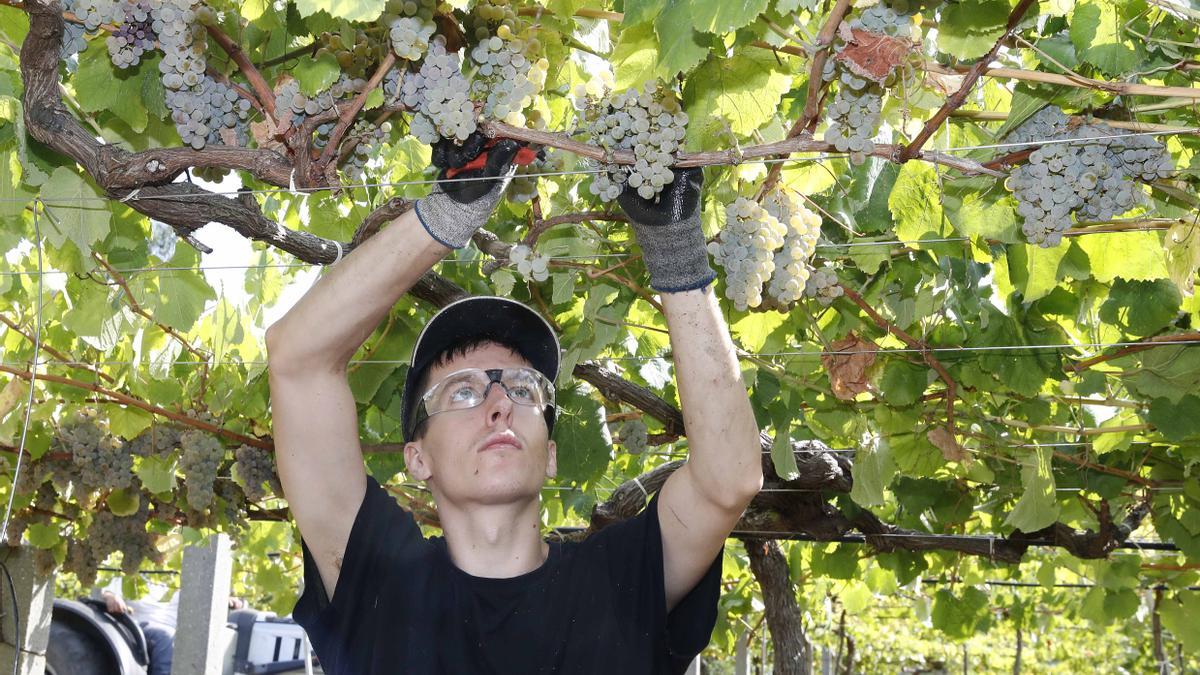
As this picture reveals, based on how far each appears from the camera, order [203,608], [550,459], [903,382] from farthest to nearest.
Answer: [203,608] → [903,382] → [550,459]

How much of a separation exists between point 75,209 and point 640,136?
5.06 ft

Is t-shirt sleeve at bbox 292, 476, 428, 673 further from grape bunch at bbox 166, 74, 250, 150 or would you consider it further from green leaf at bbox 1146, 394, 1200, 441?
green leaf at bbox 1146, 394, 1200, 441

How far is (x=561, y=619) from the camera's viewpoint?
2031 millimetres

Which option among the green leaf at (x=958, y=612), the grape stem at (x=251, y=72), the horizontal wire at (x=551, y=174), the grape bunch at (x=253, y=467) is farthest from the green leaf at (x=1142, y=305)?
the green leaf at (x=958, y=612)

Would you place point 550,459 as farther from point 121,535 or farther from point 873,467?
point 121,535

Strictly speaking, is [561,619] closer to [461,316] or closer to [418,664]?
[418,664]

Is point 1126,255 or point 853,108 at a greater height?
point 1126,255

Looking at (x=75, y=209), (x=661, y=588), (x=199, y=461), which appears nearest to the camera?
(x=661, y=588)

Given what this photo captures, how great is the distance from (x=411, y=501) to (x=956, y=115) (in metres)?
Result: 4.15

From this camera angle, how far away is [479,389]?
7.26 ft

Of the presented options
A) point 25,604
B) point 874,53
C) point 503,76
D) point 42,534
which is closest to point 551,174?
point 503,76

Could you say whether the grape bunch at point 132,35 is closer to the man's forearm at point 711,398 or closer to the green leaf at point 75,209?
the green leaf at point 75,209

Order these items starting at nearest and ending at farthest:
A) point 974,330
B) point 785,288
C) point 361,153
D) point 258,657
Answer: point 361,153
point 785,288
point 974,330
point 258,657

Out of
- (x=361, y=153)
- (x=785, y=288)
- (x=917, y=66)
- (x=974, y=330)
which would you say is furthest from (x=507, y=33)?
(x=974, y=330)
